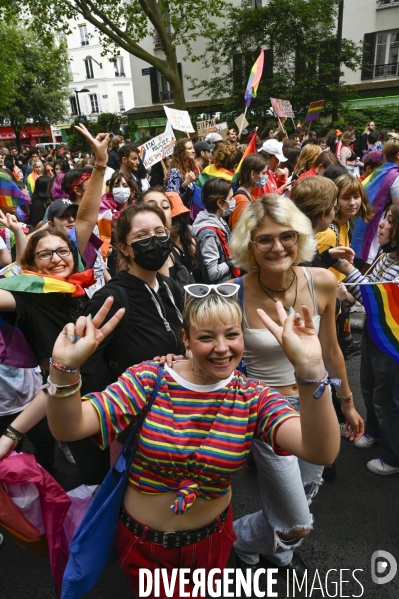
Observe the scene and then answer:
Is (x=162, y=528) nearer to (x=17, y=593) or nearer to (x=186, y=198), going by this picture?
(x=17, y=593)

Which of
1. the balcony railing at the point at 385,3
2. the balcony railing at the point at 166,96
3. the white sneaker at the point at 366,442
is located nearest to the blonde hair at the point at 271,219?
the white sneaker at the point at 366,442

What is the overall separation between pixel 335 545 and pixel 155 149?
5.74 meters

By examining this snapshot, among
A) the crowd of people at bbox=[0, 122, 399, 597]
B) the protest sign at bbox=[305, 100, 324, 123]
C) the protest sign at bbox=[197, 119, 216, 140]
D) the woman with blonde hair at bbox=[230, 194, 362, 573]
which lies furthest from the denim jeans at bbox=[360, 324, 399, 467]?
the protest sign at bbox=[305, 100, 324, 123]

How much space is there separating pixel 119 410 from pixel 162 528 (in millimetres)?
477

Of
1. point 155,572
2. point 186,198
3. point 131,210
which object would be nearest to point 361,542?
point 155,572

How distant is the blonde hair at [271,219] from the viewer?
6.82 ft

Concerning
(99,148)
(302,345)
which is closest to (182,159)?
(99,148)

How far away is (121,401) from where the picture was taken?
1.48m

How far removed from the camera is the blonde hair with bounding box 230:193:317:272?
2.08m

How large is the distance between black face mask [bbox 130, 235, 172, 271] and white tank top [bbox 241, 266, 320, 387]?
1.61ft

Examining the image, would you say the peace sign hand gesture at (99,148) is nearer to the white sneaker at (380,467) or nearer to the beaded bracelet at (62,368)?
the beaded bracelet at (62,368)

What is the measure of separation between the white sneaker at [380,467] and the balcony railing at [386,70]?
25752mm

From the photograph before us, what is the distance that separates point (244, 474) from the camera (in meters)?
3.18

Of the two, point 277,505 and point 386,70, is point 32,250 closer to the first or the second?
point 277,505
